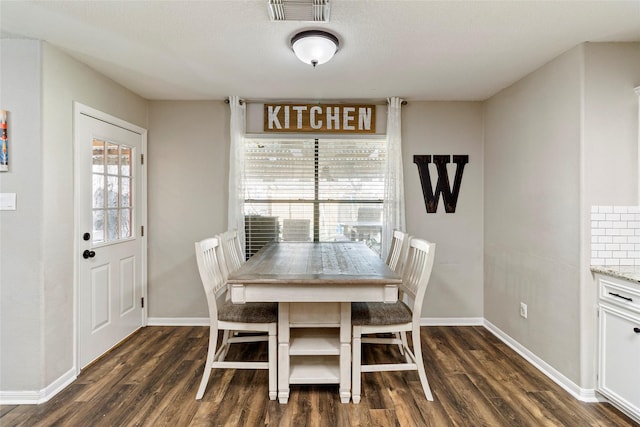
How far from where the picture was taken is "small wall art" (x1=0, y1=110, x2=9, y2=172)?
2180 millimetres

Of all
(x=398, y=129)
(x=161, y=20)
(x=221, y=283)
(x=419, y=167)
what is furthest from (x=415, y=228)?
(x=161, y=20)

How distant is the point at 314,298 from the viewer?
6.51 ft

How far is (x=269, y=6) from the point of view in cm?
182

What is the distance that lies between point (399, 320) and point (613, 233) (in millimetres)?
1502

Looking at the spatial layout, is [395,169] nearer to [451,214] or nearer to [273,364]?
[451,214]

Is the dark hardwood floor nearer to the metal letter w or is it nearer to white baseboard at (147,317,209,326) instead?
white baseboard at (147,317,209,326)

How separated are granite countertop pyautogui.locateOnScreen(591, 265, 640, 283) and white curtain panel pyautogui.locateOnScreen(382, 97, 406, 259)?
162 centimetres

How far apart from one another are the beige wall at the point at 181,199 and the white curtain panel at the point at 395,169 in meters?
1.70

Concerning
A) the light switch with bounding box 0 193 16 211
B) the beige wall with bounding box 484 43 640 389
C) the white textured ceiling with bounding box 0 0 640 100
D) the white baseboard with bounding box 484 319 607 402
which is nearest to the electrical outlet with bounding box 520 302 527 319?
the beige wall with bounding box 484 43 640 389

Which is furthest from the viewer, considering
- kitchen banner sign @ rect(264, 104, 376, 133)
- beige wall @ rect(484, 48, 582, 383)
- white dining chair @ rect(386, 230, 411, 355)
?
kitchen banner sign @ rect(264, 104, 376, 133)

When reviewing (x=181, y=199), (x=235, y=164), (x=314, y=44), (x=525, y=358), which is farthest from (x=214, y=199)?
(x=525, y=358)

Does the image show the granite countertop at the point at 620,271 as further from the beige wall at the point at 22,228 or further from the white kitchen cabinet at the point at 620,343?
the beige wall at the point at 22,228

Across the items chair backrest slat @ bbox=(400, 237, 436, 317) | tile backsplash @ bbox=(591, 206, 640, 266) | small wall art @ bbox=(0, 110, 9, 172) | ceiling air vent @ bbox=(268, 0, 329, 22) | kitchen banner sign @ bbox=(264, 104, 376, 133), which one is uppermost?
ceiling air vent @ bbox=(268, 0, 329, 22)

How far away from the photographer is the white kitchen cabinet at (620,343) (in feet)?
6.34
